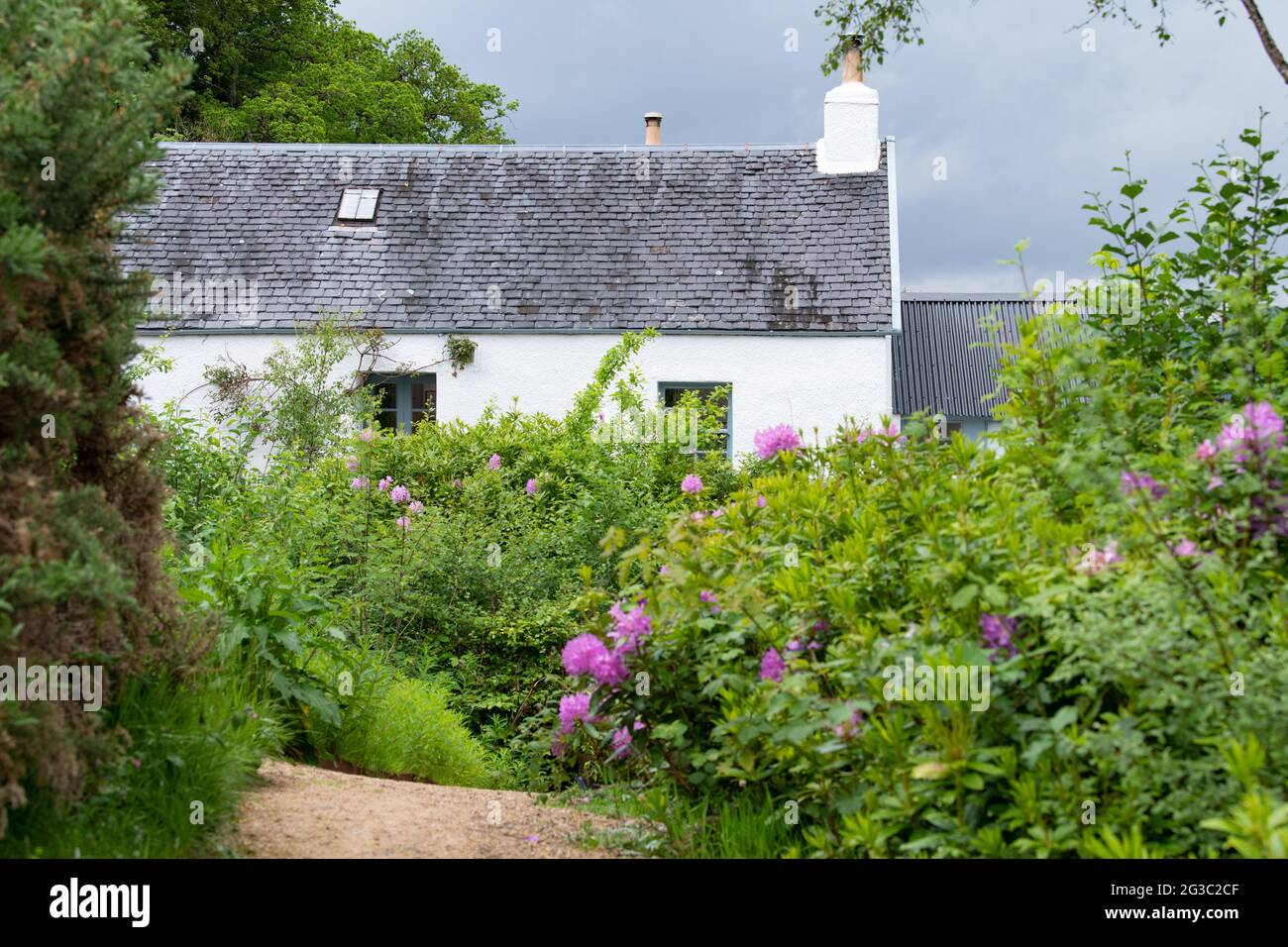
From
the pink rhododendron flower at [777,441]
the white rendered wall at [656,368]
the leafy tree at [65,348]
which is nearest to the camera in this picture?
the leafy tree at [65,348]

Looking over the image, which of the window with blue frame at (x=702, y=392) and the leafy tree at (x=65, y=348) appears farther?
the window with blue frame at (x=702, y=392)

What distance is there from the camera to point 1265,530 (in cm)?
313

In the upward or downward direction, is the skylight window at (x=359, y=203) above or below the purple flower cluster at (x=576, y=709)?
above

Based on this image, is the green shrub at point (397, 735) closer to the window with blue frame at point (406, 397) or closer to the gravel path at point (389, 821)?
the gravel path at point (389, 821)

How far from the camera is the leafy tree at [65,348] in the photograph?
10.00ft

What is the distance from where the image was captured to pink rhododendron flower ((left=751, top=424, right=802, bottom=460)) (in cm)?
530

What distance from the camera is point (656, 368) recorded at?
17.5 metres

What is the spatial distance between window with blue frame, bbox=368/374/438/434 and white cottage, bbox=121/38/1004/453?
4 cm

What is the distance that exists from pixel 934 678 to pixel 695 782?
1.27m

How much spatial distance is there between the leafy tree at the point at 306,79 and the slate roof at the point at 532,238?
8.11m

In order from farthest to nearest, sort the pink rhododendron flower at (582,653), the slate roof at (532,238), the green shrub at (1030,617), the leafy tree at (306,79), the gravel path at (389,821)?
the leafy tree at (306,79)
the slate roof at (532,238)
the pink rhododendron flower at (582,653)
the gravel path at (389,821)
the green shrub at (1030,617)

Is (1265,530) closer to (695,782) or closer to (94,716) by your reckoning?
(695,782)

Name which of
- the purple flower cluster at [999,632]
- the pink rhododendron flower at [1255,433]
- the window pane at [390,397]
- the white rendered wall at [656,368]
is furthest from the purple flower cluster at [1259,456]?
the window pane at [390,397]

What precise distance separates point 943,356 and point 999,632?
A: 23.8 m
